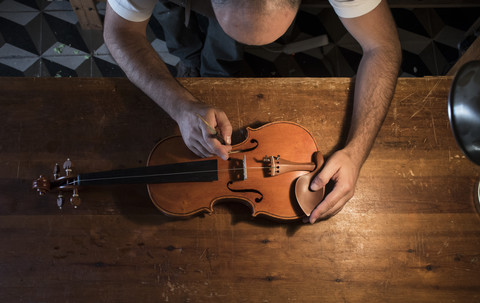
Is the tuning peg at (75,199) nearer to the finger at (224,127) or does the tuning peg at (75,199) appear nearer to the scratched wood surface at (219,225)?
the scratched wood surface at (219,225)

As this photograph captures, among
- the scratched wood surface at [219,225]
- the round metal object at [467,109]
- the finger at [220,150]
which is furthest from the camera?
the scratched wood surface at [219,225]

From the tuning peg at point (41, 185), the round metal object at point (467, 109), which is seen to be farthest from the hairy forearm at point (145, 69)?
the round metal object at point (467, 109)

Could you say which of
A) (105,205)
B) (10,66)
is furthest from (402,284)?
(10,66)

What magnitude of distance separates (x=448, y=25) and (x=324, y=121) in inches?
69.7

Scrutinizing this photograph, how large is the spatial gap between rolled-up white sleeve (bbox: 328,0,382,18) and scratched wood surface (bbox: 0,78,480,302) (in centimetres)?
39

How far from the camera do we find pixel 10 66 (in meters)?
2.55

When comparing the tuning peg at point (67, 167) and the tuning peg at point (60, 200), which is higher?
the tuning peg at point (67, 167)

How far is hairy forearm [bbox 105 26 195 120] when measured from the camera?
60.0 inches

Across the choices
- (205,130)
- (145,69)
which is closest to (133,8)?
(145,69)

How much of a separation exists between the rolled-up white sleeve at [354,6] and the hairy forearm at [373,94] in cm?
19

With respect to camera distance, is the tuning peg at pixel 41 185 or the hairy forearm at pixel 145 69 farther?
the hairy forearm at pixel 145 69

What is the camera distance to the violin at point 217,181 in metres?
1.40

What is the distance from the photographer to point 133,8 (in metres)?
1.49

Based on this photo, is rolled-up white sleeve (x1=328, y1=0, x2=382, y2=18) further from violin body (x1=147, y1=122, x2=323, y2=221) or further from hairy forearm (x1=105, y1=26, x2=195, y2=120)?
hairy forearm (x1=105, y1=26, x2=195, y2=120)
